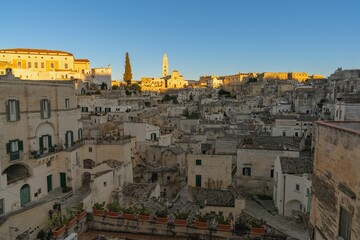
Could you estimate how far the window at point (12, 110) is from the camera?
2205 cm

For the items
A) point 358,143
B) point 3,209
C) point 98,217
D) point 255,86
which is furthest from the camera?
point 255,86

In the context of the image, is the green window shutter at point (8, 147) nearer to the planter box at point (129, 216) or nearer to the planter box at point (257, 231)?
the planter box at point (129, 216)

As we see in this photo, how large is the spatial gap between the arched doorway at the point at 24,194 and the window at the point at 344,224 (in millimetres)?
20857

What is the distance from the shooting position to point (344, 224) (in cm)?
791

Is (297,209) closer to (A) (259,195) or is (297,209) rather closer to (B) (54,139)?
(A) (259,195)

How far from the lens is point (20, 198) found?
69.7ft

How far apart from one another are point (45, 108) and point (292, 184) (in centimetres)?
2139


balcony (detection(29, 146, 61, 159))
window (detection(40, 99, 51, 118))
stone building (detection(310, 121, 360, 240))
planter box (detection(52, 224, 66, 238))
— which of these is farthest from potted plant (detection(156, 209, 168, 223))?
window (detection(40, 99, 51, 118))

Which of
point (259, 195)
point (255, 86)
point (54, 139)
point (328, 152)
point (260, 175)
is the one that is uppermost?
point (255, 86)

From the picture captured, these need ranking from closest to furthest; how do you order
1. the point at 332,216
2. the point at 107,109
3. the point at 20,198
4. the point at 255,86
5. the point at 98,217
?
1. the point at 332,216
2. the point at 98,217
3. the point at 20,198
4. the point at 107,109
5. the point at 255,86

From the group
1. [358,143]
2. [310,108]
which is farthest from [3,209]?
[310,108]

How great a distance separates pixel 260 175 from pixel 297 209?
15.9 ft

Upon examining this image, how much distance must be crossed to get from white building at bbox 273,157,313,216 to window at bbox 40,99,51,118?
20100 mm

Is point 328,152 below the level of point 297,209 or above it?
above
